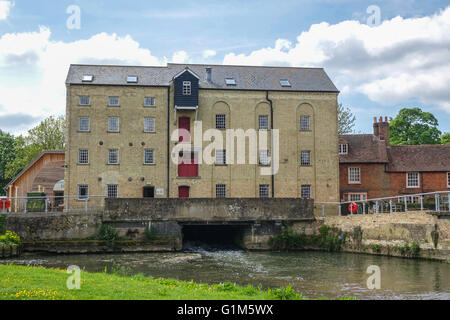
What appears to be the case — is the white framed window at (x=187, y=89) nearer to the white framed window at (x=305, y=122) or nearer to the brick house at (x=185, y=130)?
the brick house at (x=185, y=130)

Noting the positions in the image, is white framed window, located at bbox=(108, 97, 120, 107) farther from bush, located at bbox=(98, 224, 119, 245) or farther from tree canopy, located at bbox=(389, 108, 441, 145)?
tree canopy, located at bbox=(389, 108, 441, 145)

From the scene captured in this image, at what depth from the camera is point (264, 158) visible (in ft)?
123

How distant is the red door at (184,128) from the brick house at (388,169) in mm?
13028

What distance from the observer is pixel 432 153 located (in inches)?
1592

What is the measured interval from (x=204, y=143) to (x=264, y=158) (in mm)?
4766

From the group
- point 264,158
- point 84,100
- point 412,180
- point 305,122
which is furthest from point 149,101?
point 412,180

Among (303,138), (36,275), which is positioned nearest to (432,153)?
(303,138)

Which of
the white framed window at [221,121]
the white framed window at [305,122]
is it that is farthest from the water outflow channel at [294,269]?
the white framed window at [305,122]

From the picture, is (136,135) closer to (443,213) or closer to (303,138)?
(303,138)

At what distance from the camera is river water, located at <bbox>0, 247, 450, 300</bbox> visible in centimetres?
1537

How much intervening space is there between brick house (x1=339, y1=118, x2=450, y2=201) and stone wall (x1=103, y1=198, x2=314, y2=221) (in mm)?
11703

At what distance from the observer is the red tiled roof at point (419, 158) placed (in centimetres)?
3928

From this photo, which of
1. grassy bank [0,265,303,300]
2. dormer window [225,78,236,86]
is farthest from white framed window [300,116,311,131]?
grassy bank [0,265,303,300]

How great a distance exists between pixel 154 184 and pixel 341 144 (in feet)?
53.4
